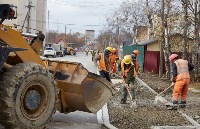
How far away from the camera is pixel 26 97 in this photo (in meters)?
6.63

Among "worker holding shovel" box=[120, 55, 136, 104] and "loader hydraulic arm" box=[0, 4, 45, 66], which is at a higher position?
"loader hydraulic arm" box=[0, 4, 45, 66]

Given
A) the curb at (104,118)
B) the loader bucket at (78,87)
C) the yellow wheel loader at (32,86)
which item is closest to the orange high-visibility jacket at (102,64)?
the curb at (104,118)

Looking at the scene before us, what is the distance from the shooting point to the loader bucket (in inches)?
Answer: 318

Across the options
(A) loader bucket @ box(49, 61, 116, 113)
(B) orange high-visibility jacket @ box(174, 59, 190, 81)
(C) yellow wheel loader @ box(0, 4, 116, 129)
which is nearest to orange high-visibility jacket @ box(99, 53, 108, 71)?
(B) orange high-visibility jacket @ box(174, 59, 190, 81)

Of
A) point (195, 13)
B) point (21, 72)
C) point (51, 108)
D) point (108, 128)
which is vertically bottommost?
point (108, 128)

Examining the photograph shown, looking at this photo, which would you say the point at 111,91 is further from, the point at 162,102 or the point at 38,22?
the point at 38,22

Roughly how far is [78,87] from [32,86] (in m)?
1.42

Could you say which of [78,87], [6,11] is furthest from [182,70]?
[6,11]

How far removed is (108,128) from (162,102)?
3.74 m

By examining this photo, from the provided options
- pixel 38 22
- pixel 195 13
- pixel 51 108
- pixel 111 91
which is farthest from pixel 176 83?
pixel 38 22

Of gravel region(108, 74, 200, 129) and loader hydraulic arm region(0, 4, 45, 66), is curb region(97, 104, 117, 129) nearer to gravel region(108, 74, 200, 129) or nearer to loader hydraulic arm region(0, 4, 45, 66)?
gravel region(108, 74, 200, 129)

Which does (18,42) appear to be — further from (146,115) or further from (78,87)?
(146,115)

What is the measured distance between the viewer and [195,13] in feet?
65.2

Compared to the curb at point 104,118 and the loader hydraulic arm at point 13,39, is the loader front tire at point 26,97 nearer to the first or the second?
the loader hydraulic arm at point 13,39
